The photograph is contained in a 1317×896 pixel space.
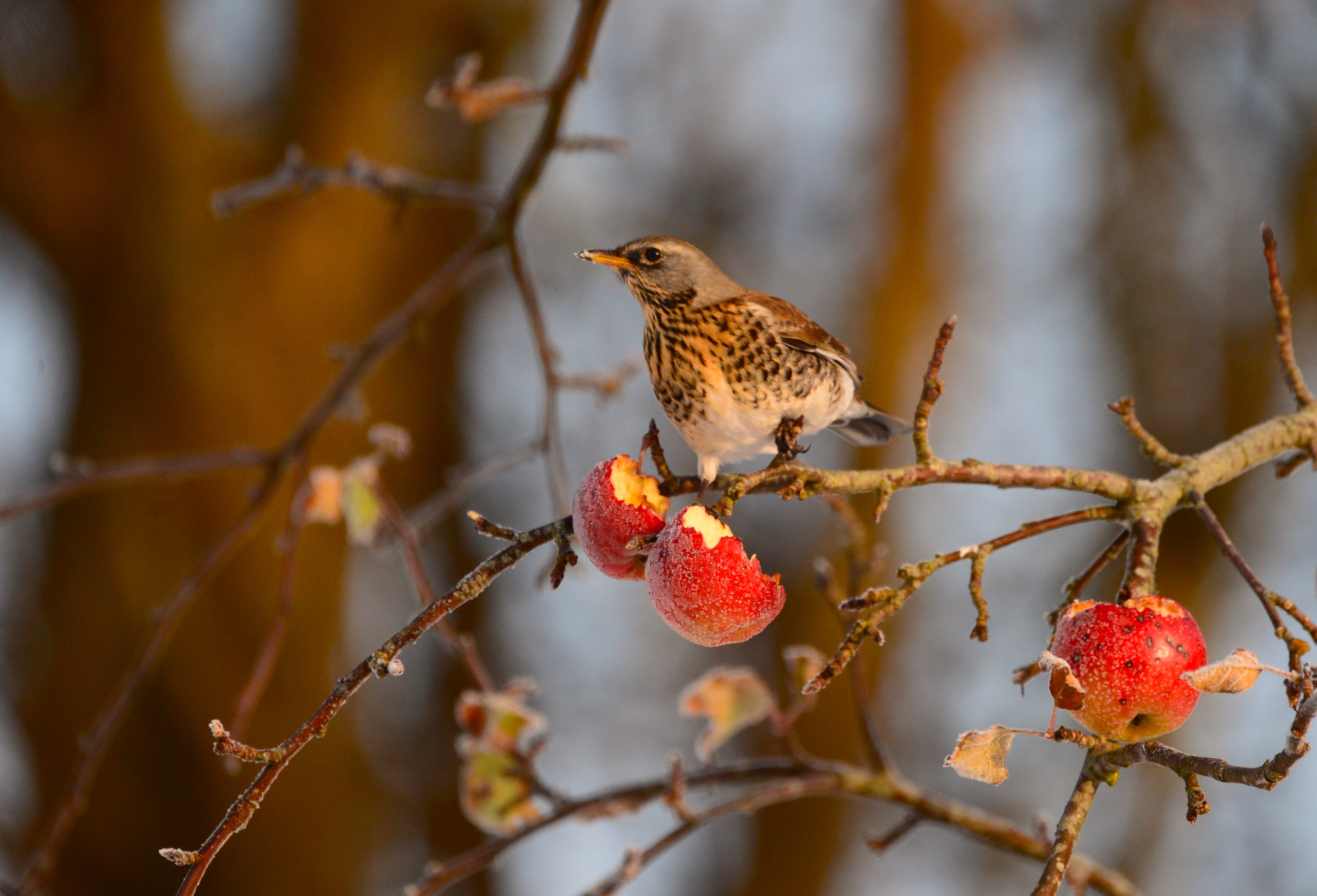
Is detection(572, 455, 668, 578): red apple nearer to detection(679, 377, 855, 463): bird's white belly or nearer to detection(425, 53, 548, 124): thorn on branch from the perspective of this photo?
detection(679, 377, 855, 463): bird's white belly

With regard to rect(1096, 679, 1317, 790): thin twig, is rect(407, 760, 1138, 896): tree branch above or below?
below

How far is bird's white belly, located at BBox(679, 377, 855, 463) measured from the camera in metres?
1.90

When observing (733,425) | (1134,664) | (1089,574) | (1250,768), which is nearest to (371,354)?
(733,425)

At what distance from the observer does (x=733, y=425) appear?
1.89m

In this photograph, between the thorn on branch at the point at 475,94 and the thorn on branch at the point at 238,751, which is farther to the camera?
the thorn on branch at the point at 475,94

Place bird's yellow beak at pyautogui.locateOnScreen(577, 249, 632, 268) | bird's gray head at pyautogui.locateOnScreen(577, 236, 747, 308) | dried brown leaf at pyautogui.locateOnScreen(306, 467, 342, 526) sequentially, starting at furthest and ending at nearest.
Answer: dried brown leaf at pyautogui.locateOnScreen(306, 467, 342, 526) < bird's gray head at pyautogui.locateOnScreen(577, 236, 747, 308) < bird's yellow beak at pyautogui.locateOnScreen(577, 249, 632, 268)

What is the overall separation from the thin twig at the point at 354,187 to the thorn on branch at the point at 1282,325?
1417mm

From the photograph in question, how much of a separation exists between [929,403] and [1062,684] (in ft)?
1.20

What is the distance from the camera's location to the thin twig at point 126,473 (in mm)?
1832

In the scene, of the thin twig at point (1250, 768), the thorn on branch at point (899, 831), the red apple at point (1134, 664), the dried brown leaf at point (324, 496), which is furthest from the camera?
the dried brown leaf at point (324, 496)

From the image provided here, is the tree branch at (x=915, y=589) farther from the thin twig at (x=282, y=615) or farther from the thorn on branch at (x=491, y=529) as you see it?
the thin twig at (x=282, y=615)

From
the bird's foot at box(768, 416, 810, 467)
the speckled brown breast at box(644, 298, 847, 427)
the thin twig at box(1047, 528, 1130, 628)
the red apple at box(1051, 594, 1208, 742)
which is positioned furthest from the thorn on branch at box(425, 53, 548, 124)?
the red apple at box(1051, 594, 1208, 742)

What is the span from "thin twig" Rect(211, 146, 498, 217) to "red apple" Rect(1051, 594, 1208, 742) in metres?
1.47

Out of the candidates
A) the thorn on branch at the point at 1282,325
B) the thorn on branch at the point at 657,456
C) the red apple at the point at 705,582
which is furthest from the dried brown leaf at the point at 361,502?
the thorn on branch at the point at 1282,325
